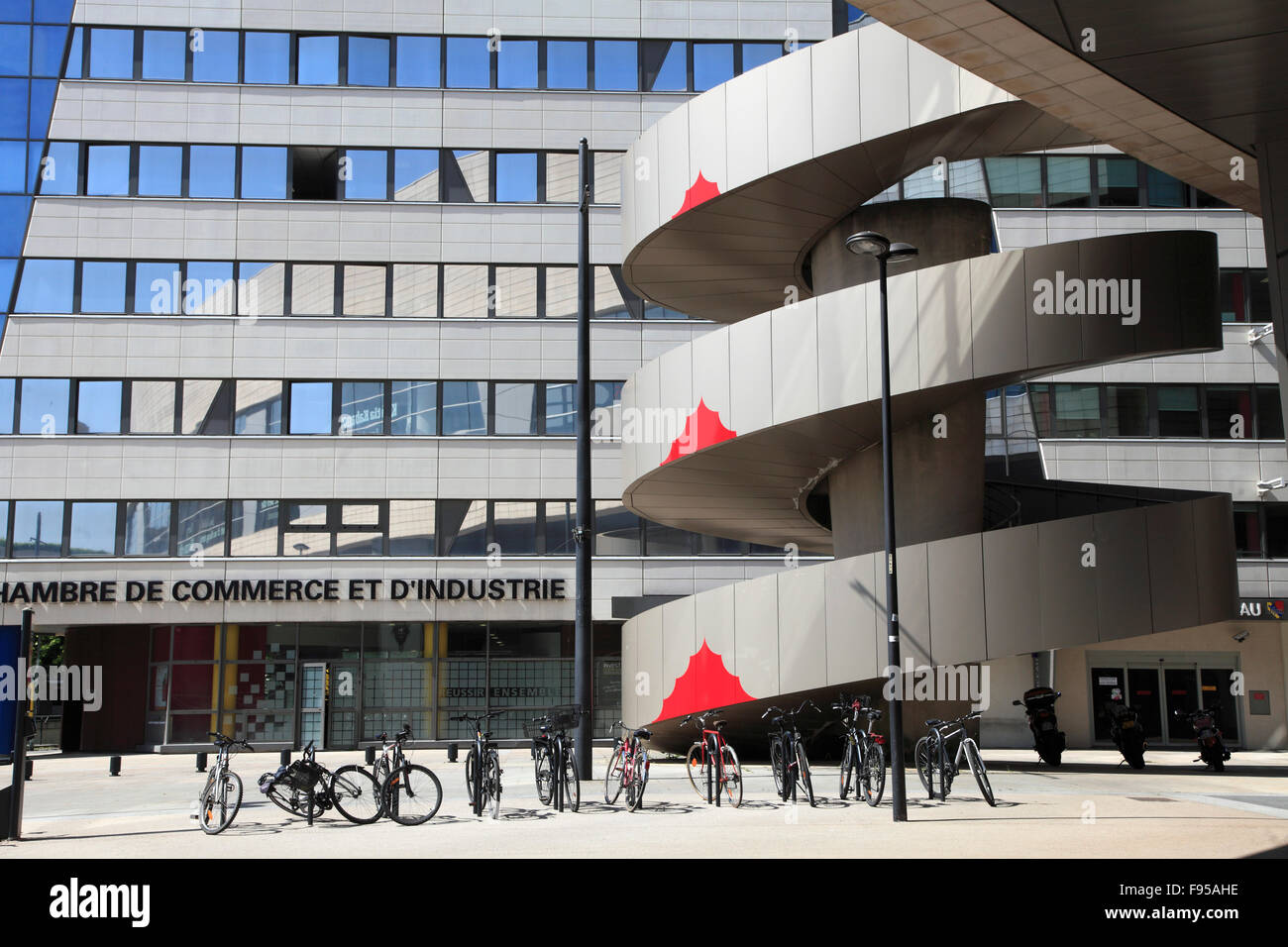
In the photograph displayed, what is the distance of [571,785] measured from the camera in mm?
16562

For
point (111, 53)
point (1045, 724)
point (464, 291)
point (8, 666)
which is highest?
point (111, 53)

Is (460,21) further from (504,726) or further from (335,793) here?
(335,793)

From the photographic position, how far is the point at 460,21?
37.1 m

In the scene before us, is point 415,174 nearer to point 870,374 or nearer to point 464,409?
point 464,409

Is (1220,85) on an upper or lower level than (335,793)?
upper

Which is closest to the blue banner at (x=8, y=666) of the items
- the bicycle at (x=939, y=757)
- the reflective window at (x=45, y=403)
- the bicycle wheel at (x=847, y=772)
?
the bicycle wheel at (x=847, y=772)

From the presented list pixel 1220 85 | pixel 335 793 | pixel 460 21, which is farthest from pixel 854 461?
pixel 460 21

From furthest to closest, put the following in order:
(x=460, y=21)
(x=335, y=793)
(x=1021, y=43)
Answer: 1. (x=460, y=21)
2. (x=335, y=793)
3. (x=1021, y=43)

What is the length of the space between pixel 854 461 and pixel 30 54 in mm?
26773

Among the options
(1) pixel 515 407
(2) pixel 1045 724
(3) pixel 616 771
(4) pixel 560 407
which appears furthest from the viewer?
(4) pixel 560 407

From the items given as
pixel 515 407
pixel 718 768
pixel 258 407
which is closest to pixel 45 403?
pixel 258 407

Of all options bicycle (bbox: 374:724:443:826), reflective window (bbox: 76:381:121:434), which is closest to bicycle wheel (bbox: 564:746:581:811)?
bicycle (bbox: 374:724:443:826)

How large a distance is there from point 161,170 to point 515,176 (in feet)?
31.4

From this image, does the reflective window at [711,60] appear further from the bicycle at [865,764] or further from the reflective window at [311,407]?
the bicycle at [865,764]
